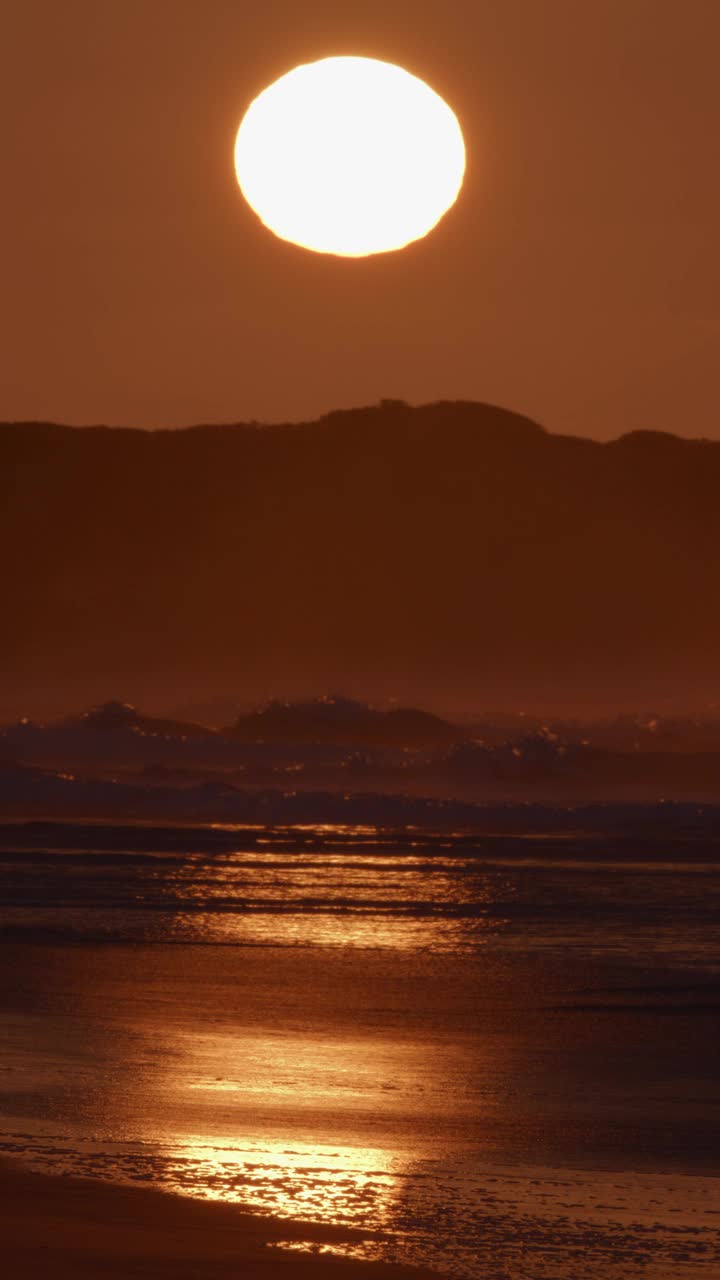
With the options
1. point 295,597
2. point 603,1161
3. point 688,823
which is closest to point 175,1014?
point 603,1161

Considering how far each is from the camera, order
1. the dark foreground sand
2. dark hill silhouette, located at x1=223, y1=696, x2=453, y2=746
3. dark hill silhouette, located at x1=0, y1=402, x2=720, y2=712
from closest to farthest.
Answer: the dark foreground sand, dark hill silhouette, located at x1=223, y1=696, x2=453, y2=746, dark hill silhouette, located at x1=0, y1=402, x2=720, y2=712

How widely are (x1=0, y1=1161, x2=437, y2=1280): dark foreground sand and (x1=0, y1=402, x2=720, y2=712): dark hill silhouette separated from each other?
8988cm

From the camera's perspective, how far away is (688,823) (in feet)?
107

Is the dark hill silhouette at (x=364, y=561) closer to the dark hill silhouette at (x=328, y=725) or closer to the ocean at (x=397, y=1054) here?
the dark hill silhouette at (x=328, y=725)

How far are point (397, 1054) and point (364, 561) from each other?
11080cm

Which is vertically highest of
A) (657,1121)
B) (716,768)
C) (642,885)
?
(716,768)

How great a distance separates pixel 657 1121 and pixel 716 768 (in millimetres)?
39994

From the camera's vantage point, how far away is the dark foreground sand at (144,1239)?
806 centimetres

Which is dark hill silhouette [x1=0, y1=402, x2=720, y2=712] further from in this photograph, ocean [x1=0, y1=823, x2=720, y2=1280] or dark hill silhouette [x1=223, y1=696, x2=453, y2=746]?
ocean [x1=0, y1=823, x2=720, y2=1280]

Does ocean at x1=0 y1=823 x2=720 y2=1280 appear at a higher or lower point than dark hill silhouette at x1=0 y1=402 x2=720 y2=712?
lower

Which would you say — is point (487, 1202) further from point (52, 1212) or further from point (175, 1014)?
point (175, 1014)

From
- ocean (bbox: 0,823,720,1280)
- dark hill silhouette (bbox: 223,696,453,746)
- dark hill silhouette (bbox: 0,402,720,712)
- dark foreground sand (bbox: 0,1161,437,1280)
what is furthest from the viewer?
dark hill silhouette (bbox: 0,402,720,712)

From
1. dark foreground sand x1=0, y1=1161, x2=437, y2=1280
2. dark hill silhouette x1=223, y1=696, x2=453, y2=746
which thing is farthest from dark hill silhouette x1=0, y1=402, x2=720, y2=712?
dark foreground sand x1=0, y1=1161, x2=437, y2=1280

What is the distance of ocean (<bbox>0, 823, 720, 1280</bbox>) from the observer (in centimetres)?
900
